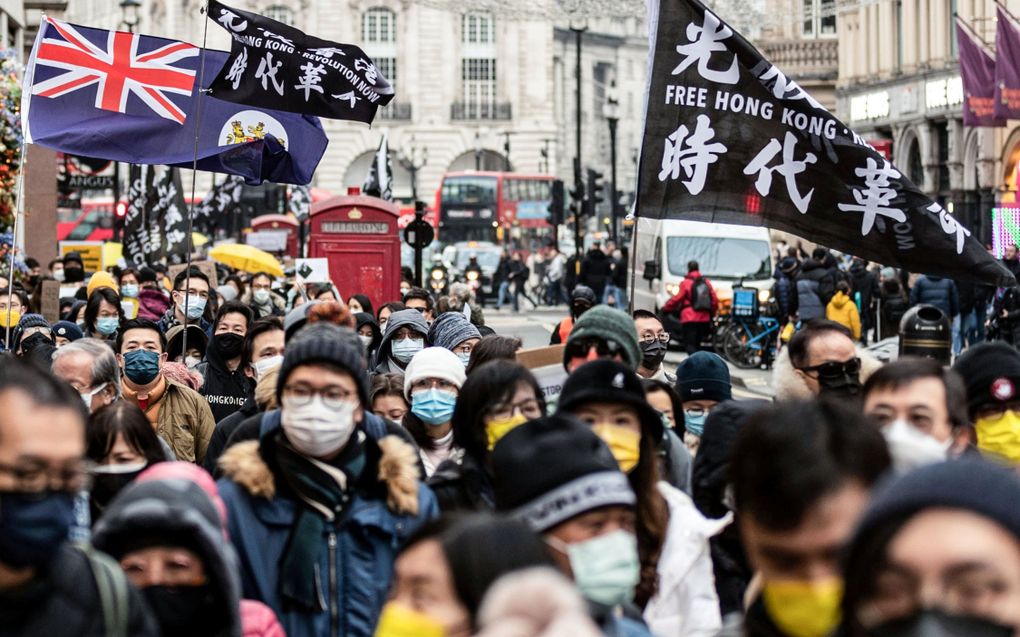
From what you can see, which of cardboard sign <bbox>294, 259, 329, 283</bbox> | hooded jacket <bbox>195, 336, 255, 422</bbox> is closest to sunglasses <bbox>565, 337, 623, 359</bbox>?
hooded jacket <bbox>195, 336, 255, 422</bbox>

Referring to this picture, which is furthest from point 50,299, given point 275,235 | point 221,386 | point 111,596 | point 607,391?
point 275,235

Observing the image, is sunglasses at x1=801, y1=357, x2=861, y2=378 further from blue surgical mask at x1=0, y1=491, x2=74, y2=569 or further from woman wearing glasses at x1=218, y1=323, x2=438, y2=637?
blue surgical mask at x1=0, y1=491, x2=74, y2=569

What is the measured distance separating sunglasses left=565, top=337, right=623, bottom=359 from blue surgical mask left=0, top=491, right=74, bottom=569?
3264 millimetres

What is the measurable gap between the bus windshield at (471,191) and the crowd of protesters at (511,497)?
58653 millimetres

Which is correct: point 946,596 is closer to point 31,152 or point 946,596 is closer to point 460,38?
point 31,152

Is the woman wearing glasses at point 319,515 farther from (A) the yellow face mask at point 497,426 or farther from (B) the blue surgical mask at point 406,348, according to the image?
(B) the blue surgical mask at point 406,348

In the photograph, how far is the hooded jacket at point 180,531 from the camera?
3869 millimetres

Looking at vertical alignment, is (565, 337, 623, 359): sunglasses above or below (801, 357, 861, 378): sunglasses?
above

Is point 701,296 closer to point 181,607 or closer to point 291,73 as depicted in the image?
point 291,73

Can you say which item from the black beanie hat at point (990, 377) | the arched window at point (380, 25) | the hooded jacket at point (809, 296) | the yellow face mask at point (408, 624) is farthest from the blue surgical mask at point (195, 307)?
the arched window at point (380, 25)

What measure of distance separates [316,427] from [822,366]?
→ 2484mm

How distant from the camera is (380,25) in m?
95.4

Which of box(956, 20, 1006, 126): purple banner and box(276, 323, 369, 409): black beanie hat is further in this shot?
box(956, 20, 1006, 126): purple banner

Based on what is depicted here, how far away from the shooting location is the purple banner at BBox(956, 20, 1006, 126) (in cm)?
2720
